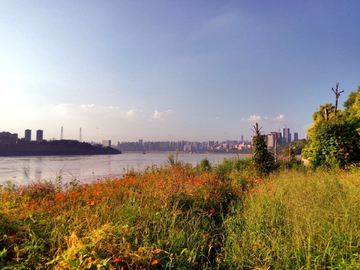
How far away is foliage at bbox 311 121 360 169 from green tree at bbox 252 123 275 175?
1.67 metres

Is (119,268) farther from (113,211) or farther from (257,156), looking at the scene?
(257,156)

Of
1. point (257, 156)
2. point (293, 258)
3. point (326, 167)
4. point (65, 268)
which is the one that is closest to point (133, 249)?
point (65, 268)

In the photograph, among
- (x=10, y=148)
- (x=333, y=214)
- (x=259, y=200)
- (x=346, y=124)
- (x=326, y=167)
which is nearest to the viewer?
(x=333, y=214)

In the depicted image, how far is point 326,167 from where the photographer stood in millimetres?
6898

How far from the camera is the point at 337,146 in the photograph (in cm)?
709

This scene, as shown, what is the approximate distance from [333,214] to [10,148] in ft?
111

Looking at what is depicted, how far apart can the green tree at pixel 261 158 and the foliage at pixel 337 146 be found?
5.48ft

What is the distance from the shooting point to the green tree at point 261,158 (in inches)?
303

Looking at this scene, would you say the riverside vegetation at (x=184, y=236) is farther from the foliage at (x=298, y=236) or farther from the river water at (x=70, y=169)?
the river water at (x=70, y=169)

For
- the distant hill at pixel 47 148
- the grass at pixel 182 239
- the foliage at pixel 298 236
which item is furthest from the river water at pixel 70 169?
the distant hill at pixel 47 148

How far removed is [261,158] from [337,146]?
2582mm

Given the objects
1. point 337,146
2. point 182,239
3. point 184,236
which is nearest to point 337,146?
point 337,146

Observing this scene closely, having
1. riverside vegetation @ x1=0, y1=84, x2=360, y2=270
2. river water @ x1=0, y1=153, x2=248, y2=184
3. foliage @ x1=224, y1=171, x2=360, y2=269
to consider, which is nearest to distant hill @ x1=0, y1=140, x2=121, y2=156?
river water @ x1=0, y1=153, x2=248, y2=184

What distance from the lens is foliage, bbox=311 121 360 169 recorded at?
6949 mm
